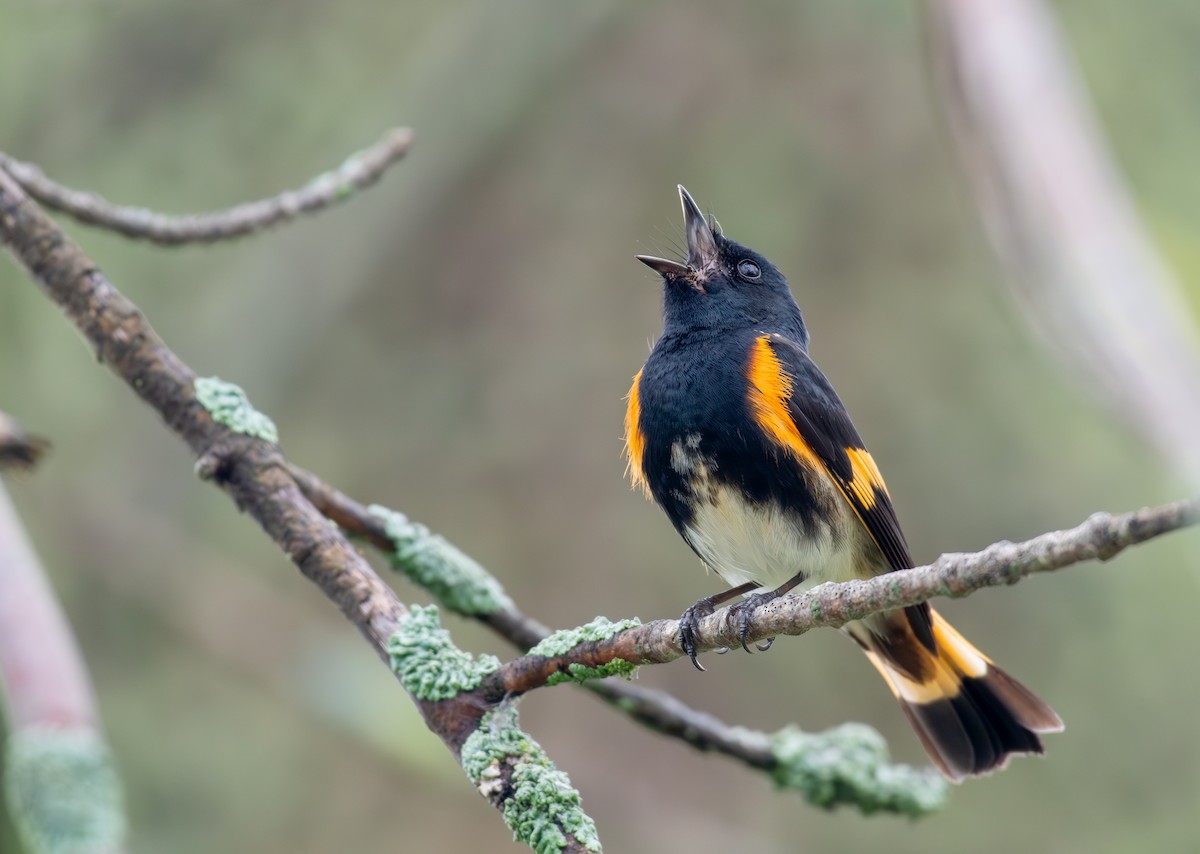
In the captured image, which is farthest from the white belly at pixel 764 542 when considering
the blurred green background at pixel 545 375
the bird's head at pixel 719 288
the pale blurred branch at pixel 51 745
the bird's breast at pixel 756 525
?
the blurred green background at pixel 545 375

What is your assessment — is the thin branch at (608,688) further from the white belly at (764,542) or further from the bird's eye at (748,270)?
the bird's eye at (748,270)

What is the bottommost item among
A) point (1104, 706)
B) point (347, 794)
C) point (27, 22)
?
point (1104, 706)

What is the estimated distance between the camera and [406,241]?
6133mm

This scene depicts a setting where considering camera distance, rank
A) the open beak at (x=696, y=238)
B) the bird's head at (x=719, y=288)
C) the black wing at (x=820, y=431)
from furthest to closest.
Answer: the open beak at (x=696, y=238), the bird's head at (x=719, y=288), the black wing at (x=820, y=431)

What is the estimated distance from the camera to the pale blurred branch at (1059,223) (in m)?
1.60

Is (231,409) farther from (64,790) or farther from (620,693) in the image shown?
(620,693)

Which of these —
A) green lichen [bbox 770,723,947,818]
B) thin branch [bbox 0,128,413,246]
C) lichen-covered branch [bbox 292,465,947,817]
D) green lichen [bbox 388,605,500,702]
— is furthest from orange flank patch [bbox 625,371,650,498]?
green lichen [bbox 388,605,500,702]

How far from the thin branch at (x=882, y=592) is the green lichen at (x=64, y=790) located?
576mm

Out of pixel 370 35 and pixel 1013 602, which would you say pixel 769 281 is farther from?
pixel 370 35

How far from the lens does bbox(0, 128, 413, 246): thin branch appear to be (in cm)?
250

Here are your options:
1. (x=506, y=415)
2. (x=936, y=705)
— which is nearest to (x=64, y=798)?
(x=936, y=705)

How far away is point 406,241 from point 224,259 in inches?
34.9

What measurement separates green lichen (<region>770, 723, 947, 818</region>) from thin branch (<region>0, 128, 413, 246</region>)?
5.10 feet

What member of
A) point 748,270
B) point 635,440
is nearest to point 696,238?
point 748,270
